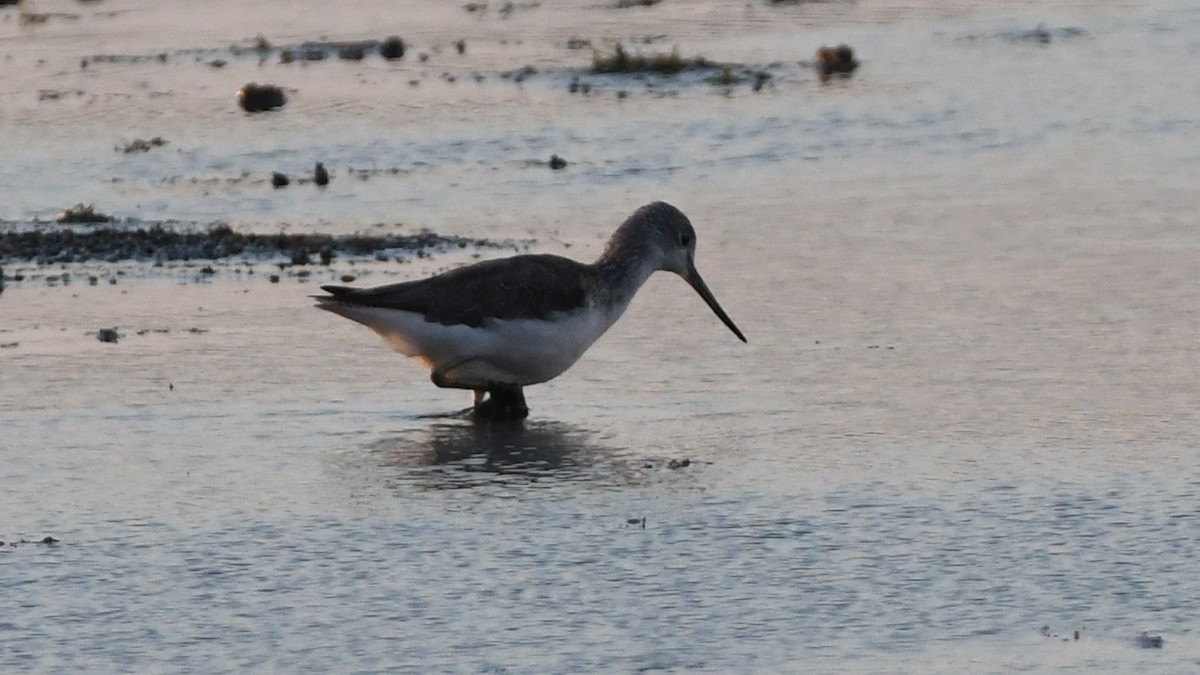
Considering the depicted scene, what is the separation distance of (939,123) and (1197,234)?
4.89 metres

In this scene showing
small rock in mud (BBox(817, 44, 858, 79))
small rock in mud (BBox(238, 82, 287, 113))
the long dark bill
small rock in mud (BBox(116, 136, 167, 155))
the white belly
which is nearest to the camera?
the white belly

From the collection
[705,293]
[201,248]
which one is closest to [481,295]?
[705,293]

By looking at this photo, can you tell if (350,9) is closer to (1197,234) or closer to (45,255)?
(45,255)

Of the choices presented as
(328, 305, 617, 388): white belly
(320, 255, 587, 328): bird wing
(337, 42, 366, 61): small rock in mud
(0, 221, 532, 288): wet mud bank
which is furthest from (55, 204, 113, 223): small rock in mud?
(337, 42, 366, 61): small rock in mud

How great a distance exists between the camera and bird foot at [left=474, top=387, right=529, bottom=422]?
360 inches

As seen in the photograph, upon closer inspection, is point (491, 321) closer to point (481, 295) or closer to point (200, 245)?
point (481, 295)

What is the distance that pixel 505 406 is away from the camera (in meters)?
9.16

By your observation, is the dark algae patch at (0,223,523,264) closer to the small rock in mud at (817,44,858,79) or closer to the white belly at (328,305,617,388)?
the white belly at (328,305,617,388)

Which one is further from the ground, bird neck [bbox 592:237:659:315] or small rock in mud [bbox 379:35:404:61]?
small rock in mud [bbox 379:35:404:61]

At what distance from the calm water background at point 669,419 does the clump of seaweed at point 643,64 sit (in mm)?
2383

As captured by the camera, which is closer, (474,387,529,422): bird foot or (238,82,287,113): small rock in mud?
(474,387,529,422): bird foot

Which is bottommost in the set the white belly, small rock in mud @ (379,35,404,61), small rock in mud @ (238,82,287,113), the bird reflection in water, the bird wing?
the bird reflection in water

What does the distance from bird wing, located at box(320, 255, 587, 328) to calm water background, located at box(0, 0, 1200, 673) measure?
414 mm

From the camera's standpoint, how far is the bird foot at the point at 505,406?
915 centimetres
